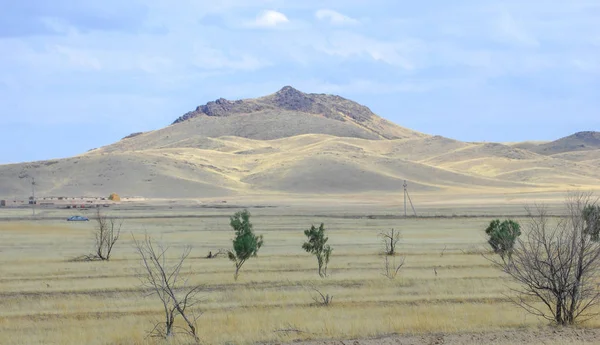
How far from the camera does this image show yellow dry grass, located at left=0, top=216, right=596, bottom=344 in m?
19.7

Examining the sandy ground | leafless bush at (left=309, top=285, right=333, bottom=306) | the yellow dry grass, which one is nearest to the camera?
the sandy ground

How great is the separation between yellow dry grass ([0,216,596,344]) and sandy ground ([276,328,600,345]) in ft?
2.41

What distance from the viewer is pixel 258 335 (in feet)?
60.6

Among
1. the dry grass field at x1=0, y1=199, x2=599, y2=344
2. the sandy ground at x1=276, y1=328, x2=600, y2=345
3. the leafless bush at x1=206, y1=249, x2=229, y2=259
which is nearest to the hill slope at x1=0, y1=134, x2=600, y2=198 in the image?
the leafless bush at x1=206, y1=249, x2=229, y2=259

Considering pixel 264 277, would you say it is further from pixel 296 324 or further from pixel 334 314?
pixel 296 324

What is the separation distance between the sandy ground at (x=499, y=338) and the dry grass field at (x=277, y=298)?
0.21 feet

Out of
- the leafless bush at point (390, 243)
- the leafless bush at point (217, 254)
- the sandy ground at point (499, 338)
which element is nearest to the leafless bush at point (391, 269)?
the leafless bush at point (390, 243)

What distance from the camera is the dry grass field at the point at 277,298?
19.1 metres

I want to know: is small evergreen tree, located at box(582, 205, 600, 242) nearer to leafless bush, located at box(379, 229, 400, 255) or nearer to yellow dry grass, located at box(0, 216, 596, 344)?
yellow dry grass, located at box(0, 216, 596, 344)

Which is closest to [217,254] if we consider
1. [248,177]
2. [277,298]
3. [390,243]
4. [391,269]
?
[390,243]

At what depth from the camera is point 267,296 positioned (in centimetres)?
A: 2633

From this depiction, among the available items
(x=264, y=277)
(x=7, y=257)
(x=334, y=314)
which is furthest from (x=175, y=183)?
(x=334, y=314)

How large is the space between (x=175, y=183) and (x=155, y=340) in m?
129

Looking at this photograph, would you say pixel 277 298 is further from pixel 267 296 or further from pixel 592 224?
pixel 592 224
